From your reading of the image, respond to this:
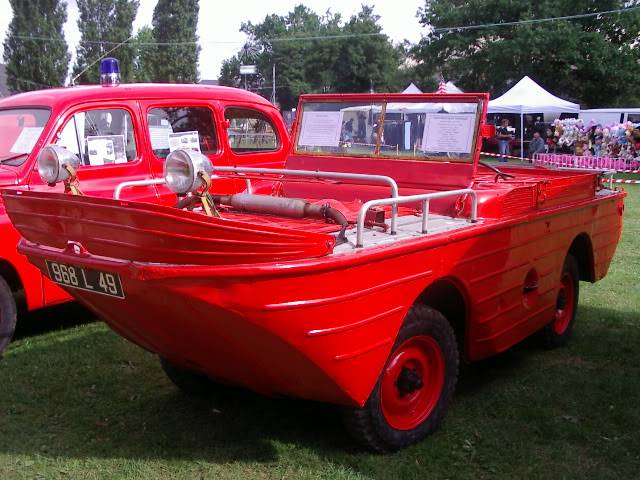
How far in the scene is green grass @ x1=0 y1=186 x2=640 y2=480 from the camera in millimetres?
3389

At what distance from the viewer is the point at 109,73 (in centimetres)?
617

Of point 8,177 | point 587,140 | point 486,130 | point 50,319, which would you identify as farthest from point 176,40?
point 486,130

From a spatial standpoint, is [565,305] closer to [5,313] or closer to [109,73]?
[5,313]

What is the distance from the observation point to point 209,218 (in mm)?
2537

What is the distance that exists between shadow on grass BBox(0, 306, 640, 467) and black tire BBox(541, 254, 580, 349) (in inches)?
5.4

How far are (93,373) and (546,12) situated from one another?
116ft

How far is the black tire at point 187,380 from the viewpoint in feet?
13.7

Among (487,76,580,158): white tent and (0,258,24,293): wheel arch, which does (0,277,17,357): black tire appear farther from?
(487,76,580,158): white tent

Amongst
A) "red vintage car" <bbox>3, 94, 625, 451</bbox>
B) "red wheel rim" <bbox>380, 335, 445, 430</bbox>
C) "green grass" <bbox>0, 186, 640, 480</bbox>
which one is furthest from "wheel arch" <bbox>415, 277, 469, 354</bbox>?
"green grass" <bbox>0, 186, 640, 480</bbox>

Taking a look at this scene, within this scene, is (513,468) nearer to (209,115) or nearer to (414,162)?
(414,162)

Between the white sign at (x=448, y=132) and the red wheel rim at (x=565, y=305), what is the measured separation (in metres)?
1.65

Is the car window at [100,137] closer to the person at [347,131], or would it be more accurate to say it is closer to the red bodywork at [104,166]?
the red bodywork at [104,166]

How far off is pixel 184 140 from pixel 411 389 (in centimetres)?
342

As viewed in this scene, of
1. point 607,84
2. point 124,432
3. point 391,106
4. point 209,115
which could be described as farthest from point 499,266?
point 607,84
